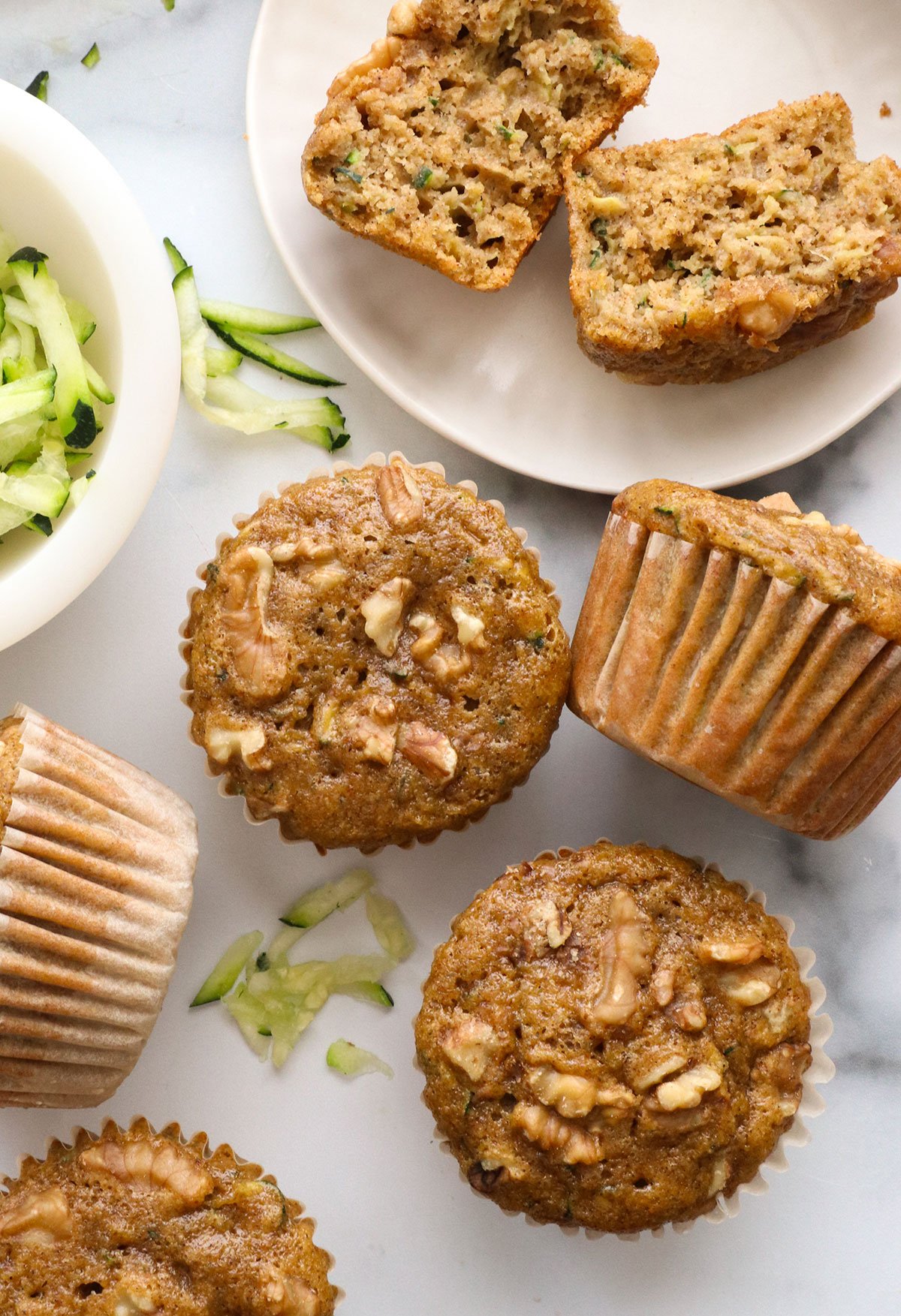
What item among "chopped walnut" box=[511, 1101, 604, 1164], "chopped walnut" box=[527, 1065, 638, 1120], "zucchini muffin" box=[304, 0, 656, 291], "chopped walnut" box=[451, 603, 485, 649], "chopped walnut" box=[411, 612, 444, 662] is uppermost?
"zucchini muffin" box=[304, 0, 656, 291]

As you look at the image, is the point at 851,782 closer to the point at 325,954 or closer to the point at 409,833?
the point at 409,833

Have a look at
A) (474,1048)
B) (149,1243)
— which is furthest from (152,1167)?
(474,1048)

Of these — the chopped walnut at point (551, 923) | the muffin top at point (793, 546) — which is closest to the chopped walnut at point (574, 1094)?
the chopped walnut at point (551, 923)

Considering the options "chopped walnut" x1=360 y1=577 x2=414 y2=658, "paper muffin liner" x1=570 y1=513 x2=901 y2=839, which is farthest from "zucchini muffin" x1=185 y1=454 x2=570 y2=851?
"paper muffin liner" x1=570 y1=513 x2=901 y2=839

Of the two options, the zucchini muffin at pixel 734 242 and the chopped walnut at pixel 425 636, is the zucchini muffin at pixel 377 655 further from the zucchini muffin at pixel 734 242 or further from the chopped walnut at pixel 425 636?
the zucchini muffin at pixel 734 242

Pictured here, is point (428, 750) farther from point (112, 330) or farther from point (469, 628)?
point (112, 330)

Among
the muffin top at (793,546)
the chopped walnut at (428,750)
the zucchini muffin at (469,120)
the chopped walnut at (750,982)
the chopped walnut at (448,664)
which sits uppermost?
the zucchini muffin at (469,120)

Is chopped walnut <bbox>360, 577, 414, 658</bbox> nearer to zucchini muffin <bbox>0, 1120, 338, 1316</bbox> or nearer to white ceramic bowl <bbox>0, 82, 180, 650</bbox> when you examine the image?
white ceramic bowl <bbox>0, 82, 180, 650</bbox>
